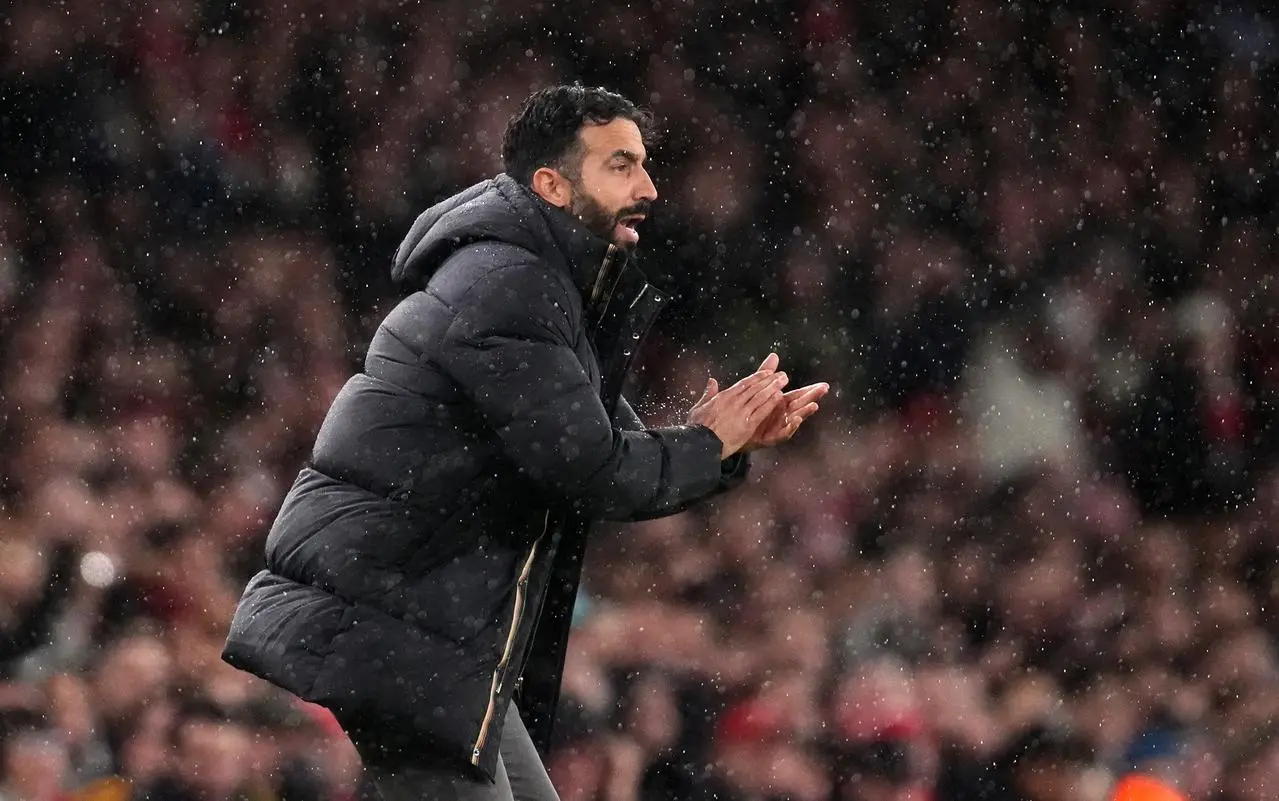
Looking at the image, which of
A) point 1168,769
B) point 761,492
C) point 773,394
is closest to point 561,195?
point 773,394

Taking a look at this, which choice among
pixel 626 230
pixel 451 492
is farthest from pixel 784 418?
pixel 451 492

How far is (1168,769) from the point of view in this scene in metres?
3.08

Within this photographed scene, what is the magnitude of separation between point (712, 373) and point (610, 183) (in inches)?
51.5

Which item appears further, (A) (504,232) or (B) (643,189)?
(B) (643,189)

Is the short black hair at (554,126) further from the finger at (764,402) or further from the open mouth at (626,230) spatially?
the finger at (764,402)

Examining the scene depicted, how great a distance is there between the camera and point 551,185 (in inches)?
68.3

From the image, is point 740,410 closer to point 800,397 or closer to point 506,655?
point 800,397

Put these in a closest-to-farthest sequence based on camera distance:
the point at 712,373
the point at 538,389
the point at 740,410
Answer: the point at 538,389 < the point at 740,410 < the point at 712,373

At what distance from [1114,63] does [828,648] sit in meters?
1.04

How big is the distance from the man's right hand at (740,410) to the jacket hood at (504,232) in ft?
0.51

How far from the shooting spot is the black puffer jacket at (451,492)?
158cm

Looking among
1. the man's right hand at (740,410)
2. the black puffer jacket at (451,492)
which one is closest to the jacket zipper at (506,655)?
the black puffer jacket at (451,492)

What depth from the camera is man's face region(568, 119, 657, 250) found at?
1.74m

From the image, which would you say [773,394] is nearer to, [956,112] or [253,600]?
[253,600]
